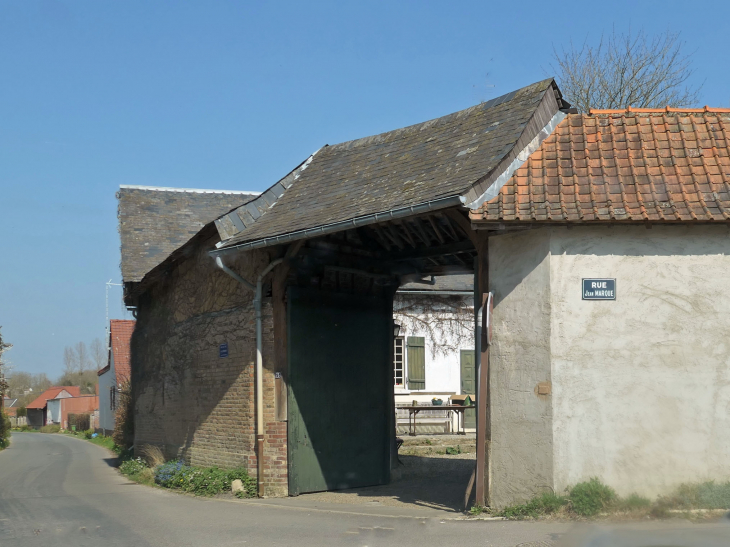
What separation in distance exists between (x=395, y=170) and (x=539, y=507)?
5243mm

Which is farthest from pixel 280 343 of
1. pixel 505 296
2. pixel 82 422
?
pixel 82 422

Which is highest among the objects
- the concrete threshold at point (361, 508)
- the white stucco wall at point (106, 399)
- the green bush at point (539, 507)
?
the green bush at point (539, 507)

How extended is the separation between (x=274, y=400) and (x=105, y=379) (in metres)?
38.0

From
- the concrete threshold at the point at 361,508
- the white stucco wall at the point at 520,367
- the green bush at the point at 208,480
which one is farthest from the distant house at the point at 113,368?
the white stucco wall at the point at 520,367

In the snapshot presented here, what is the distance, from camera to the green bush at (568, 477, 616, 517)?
8.15m

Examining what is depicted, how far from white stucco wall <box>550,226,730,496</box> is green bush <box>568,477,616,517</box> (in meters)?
0.11

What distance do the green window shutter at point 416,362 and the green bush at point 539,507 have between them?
13745 millimetres

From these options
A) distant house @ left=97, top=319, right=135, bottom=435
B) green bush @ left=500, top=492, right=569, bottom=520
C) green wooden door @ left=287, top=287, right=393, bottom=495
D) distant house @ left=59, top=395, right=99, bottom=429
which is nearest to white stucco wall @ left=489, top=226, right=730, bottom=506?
green bush @ left=500, top=492, right=569, bottom=520

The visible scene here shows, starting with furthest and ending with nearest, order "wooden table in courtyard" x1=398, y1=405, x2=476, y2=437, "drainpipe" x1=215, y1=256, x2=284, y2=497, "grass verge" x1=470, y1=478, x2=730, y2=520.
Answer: "wooden table in courtyard" x1=398, y1=405, x2=476, y2=437
"drainpipe" x1=215, y1=256, x2=284, y2=497
"grass verge" x1=470, y1=478, x2=730, y2=520

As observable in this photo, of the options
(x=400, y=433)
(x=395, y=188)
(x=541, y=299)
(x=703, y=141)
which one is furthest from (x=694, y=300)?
(x=400, y=433)

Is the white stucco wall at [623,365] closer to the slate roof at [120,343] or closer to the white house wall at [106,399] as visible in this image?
the slate roof at [120,343]

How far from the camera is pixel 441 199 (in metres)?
8.89

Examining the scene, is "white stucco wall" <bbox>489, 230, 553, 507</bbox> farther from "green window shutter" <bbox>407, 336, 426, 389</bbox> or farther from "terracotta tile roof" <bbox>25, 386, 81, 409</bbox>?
"terracotta tile roof" <bbox>25, 386, 81, 409</bbox>

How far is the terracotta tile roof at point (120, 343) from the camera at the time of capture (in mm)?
38478
